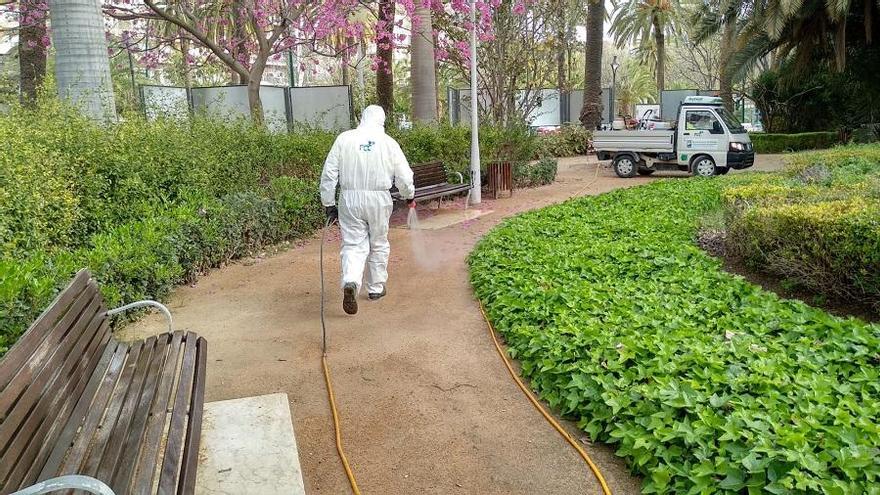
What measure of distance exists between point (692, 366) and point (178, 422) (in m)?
2.72

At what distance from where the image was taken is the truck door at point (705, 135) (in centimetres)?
1497

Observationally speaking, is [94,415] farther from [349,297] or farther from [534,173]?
[534,173]

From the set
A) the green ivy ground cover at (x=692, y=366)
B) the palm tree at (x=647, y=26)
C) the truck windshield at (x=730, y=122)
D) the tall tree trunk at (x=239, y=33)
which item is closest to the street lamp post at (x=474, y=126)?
the tall tree trunk at (x=239, y=33)

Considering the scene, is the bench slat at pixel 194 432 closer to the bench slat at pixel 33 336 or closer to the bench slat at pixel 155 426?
the bench slat at pixel 155 426

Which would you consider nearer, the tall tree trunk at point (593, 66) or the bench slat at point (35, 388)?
the bench slat at point (35, 388)

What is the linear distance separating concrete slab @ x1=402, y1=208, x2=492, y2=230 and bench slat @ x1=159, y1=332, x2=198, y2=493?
6.48 meters

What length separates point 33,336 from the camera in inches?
105

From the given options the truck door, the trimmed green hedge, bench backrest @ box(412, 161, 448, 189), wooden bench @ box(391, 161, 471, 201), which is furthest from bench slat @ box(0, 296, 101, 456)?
the trimmed green hedge

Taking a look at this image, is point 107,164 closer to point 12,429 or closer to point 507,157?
point 12,429

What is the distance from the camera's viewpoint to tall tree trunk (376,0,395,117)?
13.7m

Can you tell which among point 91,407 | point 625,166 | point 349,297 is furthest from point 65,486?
point 625,166

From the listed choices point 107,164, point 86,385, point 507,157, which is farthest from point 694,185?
point 86,385

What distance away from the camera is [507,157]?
14.4 m

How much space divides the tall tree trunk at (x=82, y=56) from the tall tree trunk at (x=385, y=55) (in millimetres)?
6195
